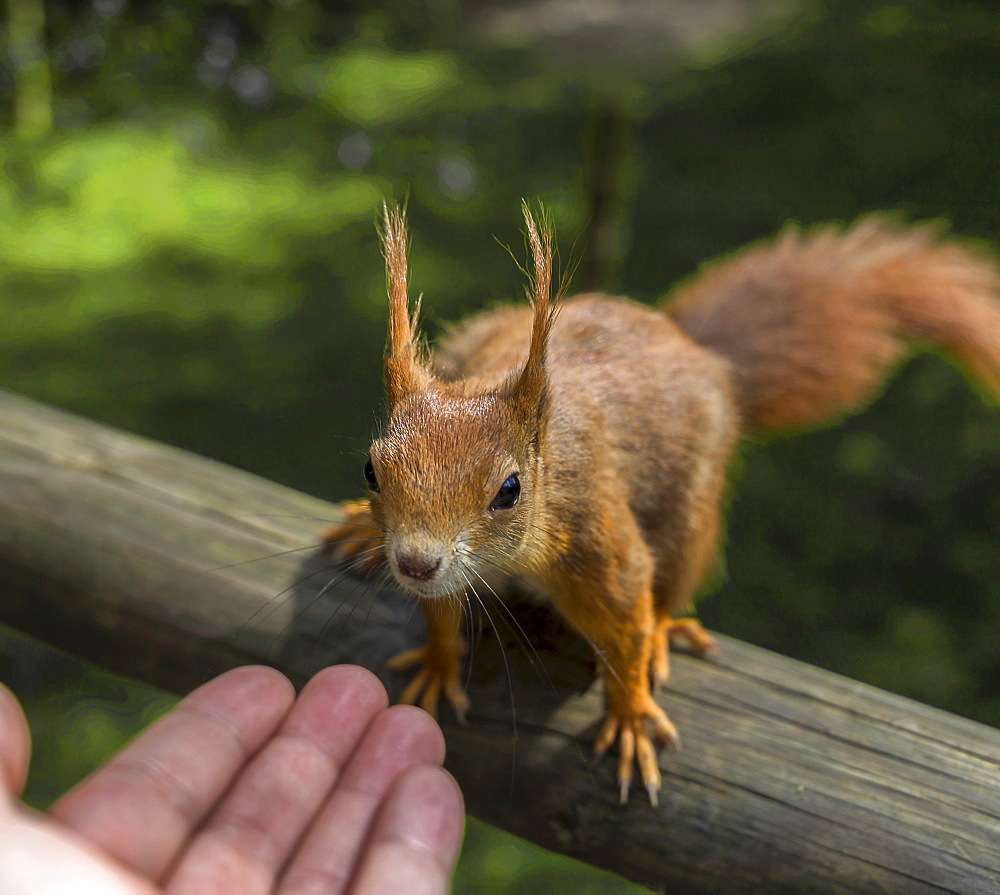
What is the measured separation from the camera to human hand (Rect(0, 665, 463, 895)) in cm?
92

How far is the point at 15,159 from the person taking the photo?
4.59 metres

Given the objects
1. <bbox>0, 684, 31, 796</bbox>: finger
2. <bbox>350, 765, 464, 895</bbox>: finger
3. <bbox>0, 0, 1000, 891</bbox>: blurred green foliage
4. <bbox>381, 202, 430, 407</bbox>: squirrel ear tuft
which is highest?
<bbox>381, 202, 430, 407</bbox>: squirrel ear tuft

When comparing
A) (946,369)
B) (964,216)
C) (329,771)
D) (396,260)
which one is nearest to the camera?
(329,771)

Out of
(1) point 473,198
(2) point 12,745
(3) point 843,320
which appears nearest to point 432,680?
(2) point 12,745

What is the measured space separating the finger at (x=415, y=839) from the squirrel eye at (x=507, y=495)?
37 cm

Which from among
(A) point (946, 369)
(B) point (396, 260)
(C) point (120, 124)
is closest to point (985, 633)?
(A) point (946, 369)

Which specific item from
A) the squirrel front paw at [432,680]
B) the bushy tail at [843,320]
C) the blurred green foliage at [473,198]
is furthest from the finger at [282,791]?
the blurred green foliage at [473,198]

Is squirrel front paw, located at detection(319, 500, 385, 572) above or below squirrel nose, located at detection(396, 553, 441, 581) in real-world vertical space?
below

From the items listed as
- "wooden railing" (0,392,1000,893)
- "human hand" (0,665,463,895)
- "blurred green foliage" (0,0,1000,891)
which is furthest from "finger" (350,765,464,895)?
"blurred green foliage" (0,0,1000,891)

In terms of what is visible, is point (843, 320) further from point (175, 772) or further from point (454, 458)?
point (175, 772)

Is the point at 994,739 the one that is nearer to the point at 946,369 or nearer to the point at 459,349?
the point at 459,349

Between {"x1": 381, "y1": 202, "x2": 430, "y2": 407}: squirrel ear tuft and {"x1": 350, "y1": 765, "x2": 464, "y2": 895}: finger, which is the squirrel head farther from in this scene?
{"x1": 350, "y1": 765, "x2": 464, "y2": 895}: finger

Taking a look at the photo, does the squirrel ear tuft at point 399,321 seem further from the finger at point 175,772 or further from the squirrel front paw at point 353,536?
the finger at point 175,772

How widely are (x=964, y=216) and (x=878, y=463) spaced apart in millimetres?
1321
